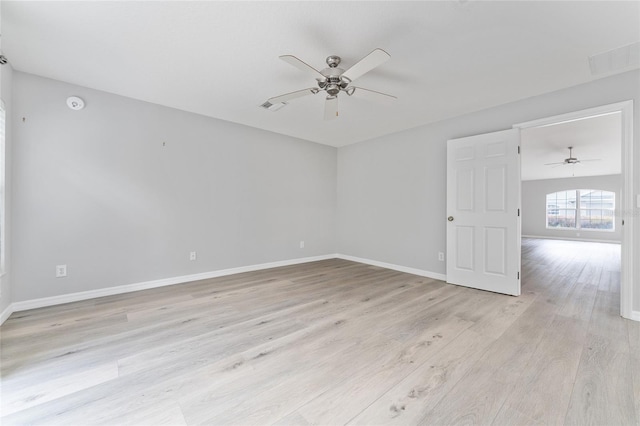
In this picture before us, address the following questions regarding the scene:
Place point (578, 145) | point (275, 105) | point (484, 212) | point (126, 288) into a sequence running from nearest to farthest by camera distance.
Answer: point (275, 105)
point (126, 288)
point (484, 212)
point (578, 145)

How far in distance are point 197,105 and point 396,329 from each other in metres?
3.75

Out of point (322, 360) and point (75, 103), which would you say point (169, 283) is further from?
point (322, 360)

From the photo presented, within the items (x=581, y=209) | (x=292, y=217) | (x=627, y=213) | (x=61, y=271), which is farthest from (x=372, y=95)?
(x=581, y=209)

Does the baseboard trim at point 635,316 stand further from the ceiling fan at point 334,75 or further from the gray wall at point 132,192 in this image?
the gray wall at point 132,192

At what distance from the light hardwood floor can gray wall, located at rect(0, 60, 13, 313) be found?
335mm

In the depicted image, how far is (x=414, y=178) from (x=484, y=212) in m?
1.25

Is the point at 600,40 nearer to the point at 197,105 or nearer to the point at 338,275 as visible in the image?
the point at 338,275

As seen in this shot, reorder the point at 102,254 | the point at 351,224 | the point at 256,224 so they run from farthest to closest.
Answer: the point at 351,224 → the point at 256,224 → the point at 102,254

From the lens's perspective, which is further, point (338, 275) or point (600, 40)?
point (338, 275)

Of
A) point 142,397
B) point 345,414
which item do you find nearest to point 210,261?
point 142,397

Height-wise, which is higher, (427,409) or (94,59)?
(94,59)

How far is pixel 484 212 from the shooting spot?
3.46m

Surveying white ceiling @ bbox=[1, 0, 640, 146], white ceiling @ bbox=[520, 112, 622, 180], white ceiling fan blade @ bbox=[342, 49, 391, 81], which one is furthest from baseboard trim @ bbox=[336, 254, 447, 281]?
white ceiling fan blade @ bbox=[342, 49, 391, 81]

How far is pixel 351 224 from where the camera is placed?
5508 mm
